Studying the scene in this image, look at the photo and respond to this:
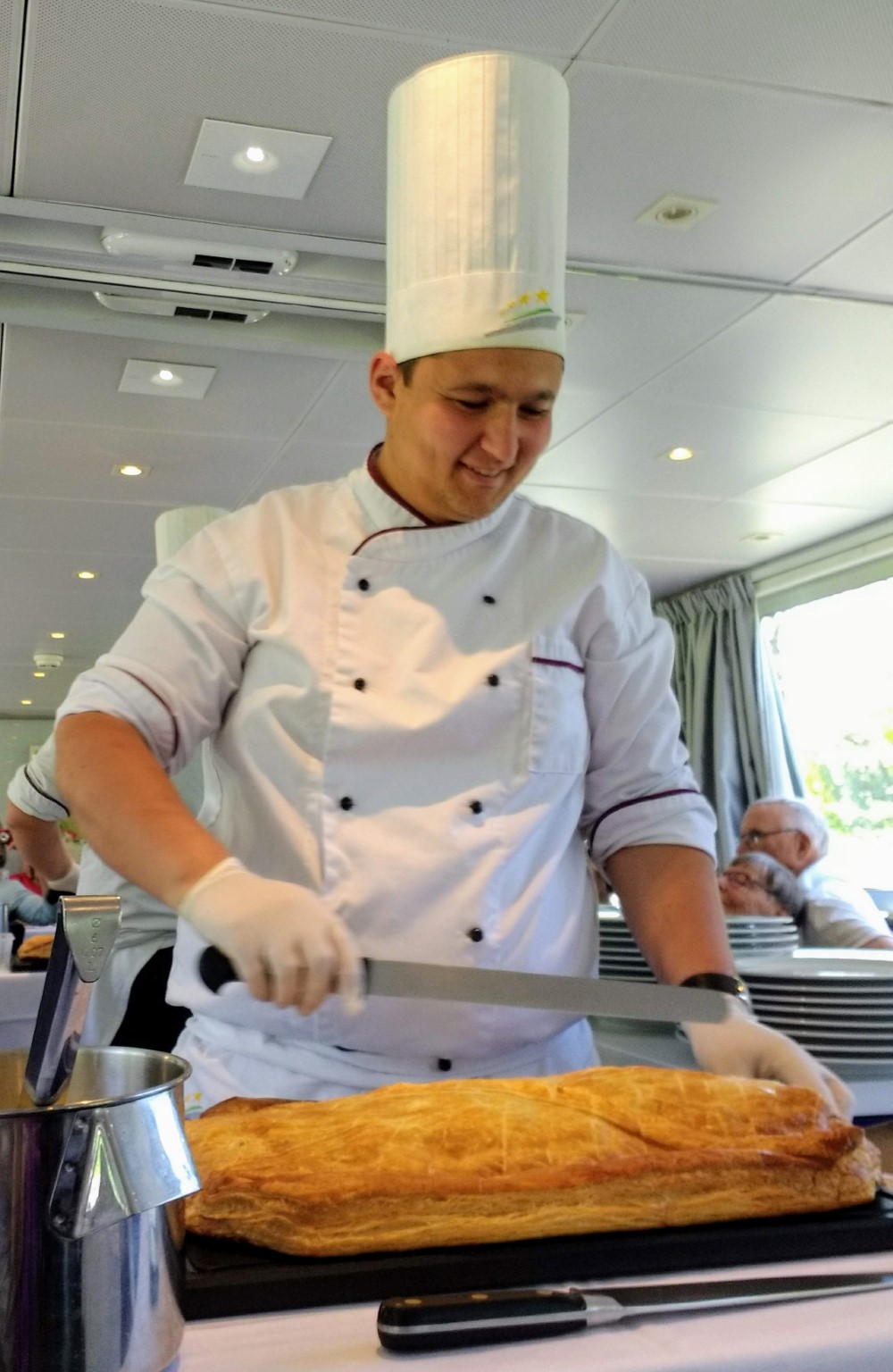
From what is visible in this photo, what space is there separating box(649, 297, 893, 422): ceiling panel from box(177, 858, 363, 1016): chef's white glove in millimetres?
2991

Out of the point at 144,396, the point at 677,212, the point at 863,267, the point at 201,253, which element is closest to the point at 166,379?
the point at 144,396

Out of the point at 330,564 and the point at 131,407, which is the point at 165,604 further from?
the point at 131,407

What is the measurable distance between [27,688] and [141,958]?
9.37 m

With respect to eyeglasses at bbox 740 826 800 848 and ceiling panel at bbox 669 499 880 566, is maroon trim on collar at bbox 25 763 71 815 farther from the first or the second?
ceiling panel at bbox 669 499 880 566

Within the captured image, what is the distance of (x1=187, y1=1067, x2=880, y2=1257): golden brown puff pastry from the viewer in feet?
2.61

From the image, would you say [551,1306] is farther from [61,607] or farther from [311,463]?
[61,607]

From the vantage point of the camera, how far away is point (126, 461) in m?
4.86

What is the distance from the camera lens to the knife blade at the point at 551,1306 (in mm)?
671

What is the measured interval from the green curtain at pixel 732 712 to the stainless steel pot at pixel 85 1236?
255 inches

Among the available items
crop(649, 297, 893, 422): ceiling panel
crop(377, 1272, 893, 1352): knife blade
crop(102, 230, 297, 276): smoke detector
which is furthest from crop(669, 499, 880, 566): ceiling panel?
crop(377, 1272, 893, 1352): knife blade

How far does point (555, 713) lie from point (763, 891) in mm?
2858

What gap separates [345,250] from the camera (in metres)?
3.28

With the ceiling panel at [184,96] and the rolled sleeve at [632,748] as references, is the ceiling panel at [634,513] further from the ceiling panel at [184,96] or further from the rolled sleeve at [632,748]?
the rolled sleeve at [632,748]

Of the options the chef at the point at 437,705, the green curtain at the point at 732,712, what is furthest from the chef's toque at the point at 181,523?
the green curtain at the point at 732,712
